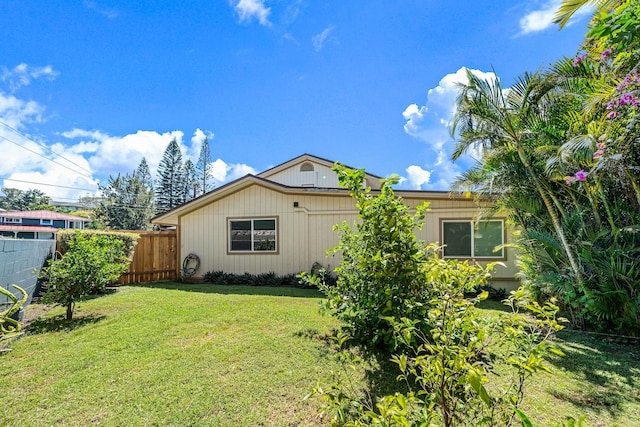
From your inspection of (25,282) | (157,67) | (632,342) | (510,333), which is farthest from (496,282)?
(157,67)

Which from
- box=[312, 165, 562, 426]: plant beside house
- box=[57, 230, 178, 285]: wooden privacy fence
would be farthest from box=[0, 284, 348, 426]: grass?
box=[57, 230, 178, 285]: wooden privacy fence

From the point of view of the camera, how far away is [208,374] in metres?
3.37

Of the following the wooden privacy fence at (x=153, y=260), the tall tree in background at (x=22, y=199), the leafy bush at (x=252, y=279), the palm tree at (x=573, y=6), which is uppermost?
the tall tree in background at (x=22, y=199)

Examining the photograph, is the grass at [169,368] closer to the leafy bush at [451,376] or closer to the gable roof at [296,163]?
the leafy bush at [451,376]

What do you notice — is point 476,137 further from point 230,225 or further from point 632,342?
point 230,225

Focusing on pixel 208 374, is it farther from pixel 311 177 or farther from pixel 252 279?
pixel 311 177

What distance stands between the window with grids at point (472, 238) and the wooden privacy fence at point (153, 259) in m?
9.98

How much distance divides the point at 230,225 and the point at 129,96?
12.1 m

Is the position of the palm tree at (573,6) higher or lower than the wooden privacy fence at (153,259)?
higher

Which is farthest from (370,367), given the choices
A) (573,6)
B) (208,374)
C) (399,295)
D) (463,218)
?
(463,218)

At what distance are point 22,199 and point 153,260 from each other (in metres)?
62.9

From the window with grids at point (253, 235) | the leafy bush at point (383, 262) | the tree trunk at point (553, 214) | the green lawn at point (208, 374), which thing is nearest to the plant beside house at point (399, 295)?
the leafy bush at point (383, 262)

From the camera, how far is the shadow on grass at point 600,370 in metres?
3.12

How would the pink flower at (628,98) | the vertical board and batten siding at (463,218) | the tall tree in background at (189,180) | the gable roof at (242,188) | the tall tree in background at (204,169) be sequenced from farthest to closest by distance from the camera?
the tall tree in background at (189,180) → the tall tree in background at (204,169) → the gable roof at (242,188) → the vertical board and batten siding at (463,218) → the pink flower at (628,98)
